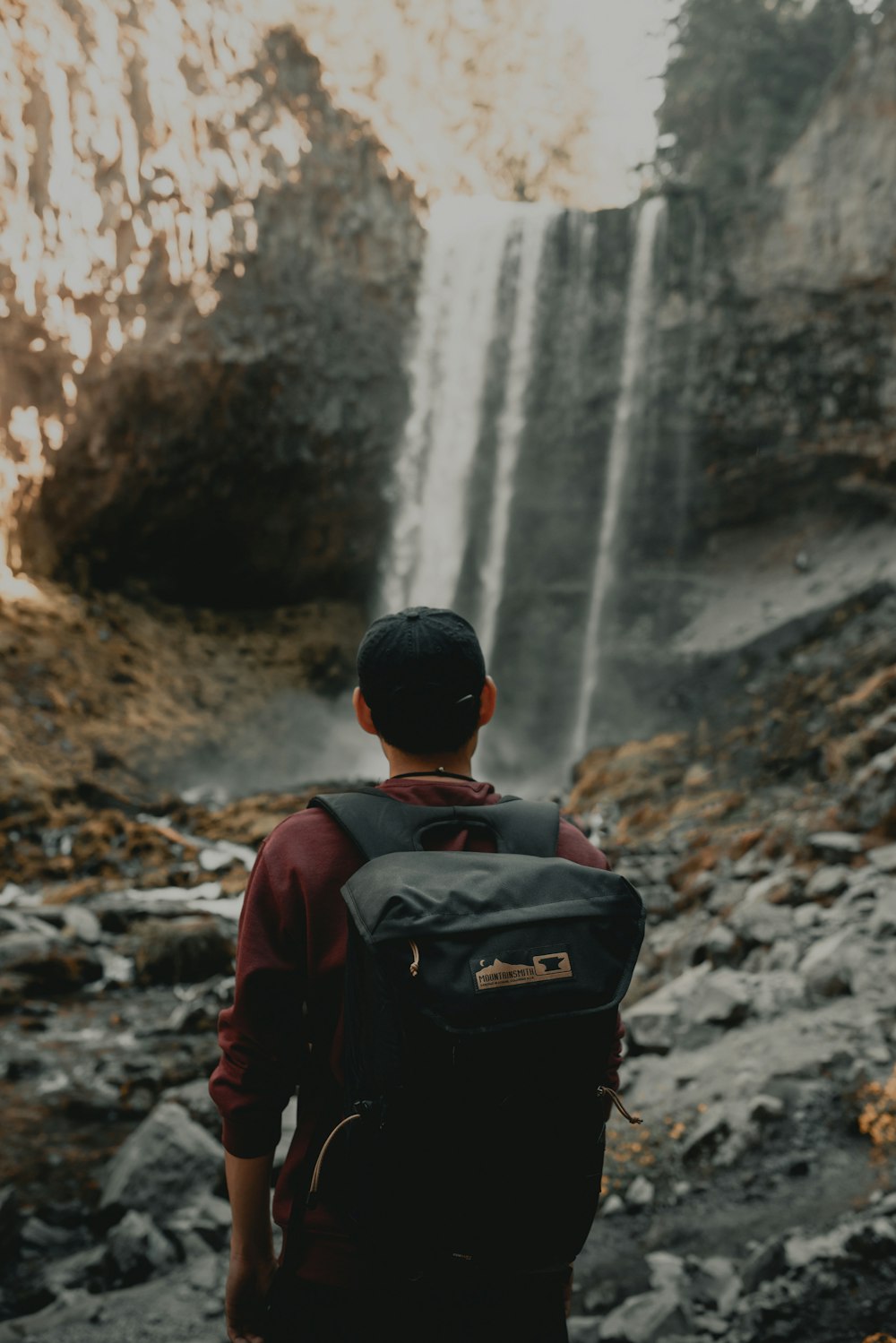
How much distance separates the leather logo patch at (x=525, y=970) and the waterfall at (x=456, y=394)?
1931 centimetres

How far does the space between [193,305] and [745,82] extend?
43.7ft

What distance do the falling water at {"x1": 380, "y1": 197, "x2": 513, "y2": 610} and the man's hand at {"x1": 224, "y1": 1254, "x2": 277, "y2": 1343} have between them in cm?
1900

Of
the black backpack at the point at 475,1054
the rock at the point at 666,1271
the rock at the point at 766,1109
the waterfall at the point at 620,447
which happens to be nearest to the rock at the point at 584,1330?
the rock at the point at 666,1271

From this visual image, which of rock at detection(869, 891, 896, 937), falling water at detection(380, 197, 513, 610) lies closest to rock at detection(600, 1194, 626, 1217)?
rock at detection(869, 891, 896, 937)

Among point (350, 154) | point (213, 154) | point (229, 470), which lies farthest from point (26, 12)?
point (229, 470)

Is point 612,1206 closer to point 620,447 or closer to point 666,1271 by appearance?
point 666,1271

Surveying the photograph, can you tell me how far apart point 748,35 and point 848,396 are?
29.5 feet

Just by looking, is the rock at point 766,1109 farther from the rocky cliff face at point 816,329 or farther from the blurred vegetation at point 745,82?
the blurred vegetation at point 745,82

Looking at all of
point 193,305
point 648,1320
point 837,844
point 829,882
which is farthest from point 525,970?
point 193,305

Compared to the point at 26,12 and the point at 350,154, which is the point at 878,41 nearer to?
the point at 350,154

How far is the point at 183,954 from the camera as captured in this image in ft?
28.3

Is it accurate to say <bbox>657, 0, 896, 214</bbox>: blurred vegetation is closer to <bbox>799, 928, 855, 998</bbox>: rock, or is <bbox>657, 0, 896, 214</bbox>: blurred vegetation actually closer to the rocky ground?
the rocky ground

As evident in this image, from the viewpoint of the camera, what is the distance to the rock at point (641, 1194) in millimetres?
3562

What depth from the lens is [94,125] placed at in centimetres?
1482
